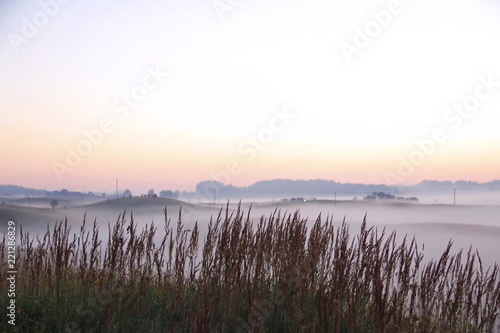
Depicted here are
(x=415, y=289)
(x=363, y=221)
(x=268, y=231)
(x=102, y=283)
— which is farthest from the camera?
(x=268, y=231)

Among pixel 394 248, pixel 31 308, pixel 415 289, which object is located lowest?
pixel 31 308

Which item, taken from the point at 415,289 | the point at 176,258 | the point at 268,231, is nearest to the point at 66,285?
the point at 176,258

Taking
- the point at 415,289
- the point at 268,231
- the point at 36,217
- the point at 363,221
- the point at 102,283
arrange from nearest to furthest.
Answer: the point at 415,289 < the point at 363,221 < the point at 102,283 < the point at 268,231 < the point at 36,217

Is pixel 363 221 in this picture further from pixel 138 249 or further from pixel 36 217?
Answer: pixel 36 217

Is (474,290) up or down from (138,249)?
down

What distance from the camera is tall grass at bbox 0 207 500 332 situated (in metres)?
4.44

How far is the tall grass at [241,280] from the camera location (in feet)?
14.6

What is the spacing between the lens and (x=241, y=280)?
5.05 metres

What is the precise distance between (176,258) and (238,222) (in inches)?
41.6

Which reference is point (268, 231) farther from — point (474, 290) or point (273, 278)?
point (474, 290)

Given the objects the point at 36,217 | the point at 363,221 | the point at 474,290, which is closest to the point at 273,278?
the point at 363,221

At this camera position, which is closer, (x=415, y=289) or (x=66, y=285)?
(x=415, y=289)

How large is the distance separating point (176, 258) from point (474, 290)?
3.70m

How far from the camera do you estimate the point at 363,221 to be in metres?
5.20
